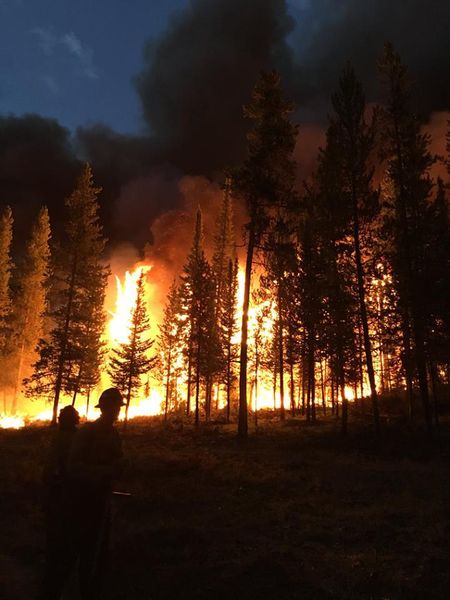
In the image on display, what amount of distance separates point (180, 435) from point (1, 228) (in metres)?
34.4

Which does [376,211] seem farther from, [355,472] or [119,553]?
[119,553]

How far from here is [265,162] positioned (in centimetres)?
2216

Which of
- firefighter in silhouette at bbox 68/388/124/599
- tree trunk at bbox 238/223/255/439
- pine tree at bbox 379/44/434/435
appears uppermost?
pine tree at bbox 379/44/434/435

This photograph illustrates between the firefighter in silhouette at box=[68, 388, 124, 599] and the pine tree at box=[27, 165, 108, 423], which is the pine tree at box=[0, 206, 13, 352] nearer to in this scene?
the pine tree at box=[27, 165, 108, 423]

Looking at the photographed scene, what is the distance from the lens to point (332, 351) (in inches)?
804

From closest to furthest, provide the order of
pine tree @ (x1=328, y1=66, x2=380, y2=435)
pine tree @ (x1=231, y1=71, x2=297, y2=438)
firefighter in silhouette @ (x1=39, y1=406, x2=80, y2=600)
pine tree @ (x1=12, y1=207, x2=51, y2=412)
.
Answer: firefighter in silhouette @ (x1=39, y1=406, x2=80, y2=600) < pine tree @ (x1=328, y1=66, x2=380, y2=435) < pine tree @ (x1=231, y1=71, x2=297, y2=438) < pine tree @ (x1=12, y1=207, x2=51, y2=412)

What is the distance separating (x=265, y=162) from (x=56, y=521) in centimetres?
2034

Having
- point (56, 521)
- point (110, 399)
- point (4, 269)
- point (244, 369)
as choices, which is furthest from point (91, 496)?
point (4, 269)

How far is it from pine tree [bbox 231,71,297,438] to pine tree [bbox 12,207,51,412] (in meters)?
32.5

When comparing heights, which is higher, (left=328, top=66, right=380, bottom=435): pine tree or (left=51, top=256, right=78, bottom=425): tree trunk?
(left=328, top=66, right=380, bottom=435): pine tree

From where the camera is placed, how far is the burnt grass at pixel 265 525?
5.64 meters

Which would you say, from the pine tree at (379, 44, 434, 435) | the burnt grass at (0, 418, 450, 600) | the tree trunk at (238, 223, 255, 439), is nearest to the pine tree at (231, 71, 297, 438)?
the tree trunk at (238, 223, 255, 439)

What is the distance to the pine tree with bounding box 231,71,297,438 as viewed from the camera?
21.8m

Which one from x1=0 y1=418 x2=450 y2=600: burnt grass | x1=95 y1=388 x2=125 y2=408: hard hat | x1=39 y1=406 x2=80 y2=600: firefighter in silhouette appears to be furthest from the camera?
x1=0 y1=418 x2=450 y2=600: burnt grass
